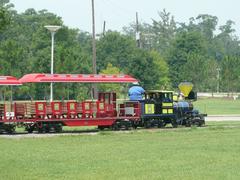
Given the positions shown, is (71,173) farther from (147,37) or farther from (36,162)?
(147,37)

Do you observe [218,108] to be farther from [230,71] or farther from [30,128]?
[30,128]

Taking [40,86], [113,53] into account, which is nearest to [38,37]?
[113,53]

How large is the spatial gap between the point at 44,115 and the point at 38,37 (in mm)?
68994

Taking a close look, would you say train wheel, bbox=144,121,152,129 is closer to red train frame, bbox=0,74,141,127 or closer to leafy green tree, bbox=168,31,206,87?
red train frame, bbox=0,74,141,127

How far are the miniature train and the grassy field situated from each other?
12.4 feet

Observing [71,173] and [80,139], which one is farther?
[80,139]

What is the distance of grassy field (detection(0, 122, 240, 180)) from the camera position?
15.8 meters

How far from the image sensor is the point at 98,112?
1312 inches

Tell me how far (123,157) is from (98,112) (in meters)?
14.0

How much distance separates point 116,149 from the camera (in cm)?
2198

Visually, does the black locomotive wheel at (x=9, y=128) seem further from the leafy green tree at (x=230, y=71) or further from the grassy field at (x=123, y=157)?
the leafy green tree at (x=230, y=71)

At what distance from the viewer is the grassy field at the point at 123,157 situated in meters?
15.8

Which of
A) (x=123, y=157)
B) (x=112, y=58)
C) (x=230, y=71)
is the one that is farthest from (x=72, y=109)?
(x=112, y=58)

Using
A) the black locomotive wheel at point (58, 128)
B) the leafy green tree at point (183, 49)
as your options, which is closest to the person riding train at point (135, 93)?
the black locomotive wheel at point (58, 128)
